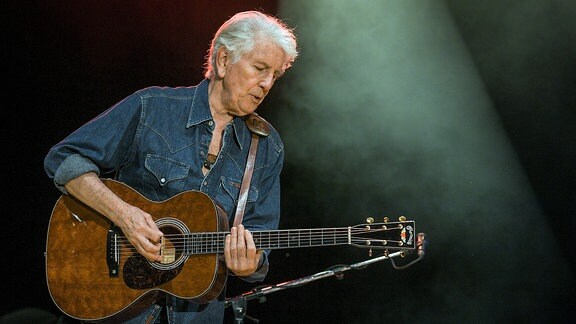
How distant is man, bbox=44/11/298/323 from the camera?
291 cm

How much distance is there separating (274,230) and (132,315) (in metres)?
0.76

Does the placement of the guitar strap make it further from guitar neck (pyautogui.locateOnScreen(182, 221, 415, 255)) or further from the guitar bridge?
the guitar bridge

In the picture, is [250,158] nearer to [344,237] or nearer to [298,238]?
[298,238]

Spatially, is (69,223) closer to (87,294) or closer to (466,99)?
(87,294)

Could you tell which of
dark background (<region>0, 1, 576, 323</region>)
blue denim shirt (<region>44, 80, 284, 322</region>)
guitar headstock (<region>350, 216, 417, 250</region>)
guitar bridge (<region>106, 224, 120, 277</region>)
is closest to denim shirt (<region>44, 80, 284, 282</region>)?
blue denim shirt (<region>44, 80, 284, 322</region>)

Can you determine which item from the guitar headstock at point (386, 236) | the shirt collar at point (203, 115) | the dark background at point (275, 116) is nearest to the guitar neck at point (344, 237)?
the guitar headstock at point (386, 236)

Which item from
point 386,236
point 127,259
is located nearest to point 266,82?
point 386,236

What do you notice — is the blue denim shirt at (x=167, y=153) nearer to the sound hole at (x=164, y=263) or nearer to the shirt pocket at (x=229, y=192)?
the shirt pocket at (x=229, y=192)

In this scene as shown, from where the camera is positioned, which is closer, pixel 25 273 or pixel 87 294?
pixel 87 294

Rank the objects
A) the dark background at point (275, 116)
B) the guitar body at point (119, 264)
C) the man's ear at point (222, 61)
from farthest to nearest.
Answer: the dark background at point (275, 116)
the man's ear at point (222, 61)
the guitar body at point (119, 264)

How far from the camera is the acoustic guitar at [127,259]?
286 centimetres

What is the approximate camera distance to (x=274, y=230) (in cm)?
308

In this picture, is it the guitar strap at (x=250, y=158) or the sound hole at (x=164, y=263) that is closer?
the sound hole at (x=164, y=263)

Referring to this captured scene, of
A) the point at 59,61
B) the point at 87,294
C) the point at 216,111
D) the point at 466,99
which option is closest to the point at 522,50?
the point at 466,99
